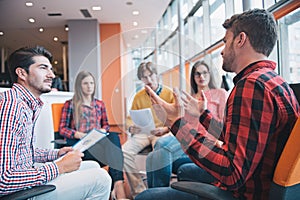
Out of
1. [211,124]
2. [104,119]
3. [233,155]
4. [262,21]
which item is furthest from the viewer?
[104,119]

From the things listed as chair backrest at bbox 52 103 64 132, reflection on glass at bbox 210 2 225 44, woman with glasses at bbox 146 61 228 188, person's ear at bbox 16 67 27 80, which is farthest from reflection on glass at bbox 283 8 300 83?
person's ear at bbox 16 67 27 80

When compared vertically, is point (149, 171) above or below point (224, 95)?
below

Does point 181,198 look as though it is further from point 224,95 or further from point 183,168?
point 224,95

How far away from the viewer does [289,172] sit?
829 millimetres

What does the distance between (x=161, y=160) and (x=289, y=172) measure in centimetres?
92

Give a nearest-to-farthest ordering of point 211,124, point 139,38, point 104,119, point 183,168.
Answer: point 211,124 < point 139,38 < point 183,168 < point 104,119

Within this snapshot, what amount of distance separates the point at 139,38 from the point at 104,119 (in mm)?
1380

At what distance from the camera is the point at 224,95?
206 centimetres

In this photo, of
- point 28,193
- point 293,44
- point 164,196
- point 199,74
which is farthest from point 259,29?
point 293,44

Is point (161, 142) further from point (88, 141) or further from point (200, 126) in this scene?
point (200, 126)

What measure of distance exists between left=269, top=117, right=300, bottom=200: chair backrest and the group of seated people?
83 mm

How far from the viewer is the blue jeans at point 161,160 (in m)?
1.67

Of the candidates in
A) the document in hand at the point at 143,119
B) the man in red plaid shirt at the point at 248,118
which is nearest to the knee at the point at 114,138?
the document in hand at the point at 143,119

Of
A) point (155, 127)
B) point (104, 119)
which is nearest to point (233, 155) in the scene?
point (155, 127)
